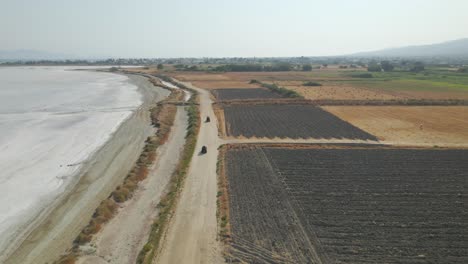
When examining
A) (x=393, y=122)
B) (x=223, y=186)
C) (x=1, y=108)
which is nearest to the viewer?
(x=223, y=186)

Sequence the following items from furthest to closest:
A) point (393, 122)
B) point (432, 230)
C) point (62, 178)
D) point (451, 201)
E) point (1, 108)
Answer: point (1, 108)
point (393, 122)
point (62, 178)
point (451, 201)
point (432, 230)

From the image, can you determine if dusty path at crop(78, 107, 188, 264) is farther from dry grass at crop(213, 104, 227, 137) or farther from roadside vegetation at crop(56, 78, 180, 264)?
dry grass at crop(213, 104, 227, 137)

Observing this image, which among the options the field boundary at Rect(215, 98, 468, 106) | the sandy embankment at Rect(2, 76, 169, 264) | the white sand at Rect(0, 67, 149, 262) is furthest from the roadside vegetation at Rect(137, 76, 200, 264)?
the field boundary at Rect(215, 98, 468, 106)

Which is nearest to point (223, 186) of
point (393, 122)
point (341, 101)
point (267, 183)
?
point (267, 183)

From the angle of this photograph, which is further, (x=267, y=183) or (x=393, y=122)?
(x=393, y=122)

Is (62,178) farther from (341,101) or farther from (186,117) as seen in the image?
(341,101)

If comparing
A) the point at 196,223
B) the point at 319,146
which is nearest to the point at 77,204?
the point at 196,223

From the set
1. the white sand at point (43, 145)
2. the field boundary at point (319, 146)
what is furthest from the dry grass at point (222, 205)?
the white sand at point (43, 145)

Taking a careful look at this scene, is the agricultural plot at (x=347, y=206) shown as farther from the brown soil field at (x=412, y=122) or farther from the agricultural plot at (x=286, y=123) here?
the agricultural plot at (x=286, y=123)
